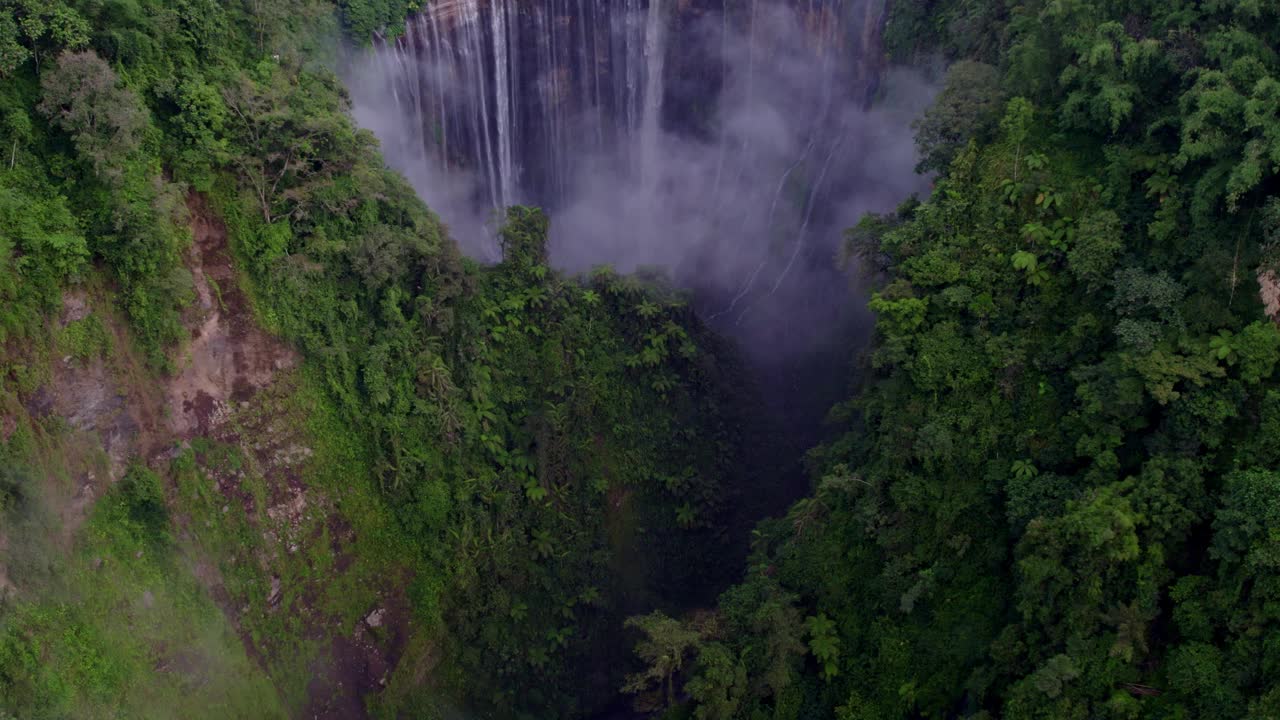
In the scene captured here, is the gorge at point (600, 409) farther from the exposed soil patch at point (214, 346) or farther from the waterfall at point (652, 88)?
the waterfall at point (652, 88)

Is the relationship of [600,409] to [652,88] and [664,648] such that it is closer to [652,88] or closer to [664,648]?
[664,648]

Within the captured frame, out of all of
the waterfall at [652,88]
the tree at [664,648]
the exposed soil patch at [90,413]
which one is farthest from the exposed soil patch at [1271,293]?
the exposed soil patch at [90,413]

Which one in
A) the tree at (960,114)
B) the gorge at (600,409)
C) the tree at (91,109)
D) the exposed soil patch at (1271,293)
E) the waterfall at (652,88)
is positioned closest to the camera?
the exposed soil patch at (1271,293)

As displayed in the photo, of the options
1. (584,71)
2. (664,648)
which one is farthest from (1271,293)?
(584,71)

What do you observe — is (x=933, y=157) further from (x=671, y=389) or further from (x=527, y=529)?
→ (x=527, y=529)

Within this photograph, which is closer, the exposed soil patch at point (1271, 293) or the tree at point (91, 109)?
the exposed soil patch at point (1271, 293)
